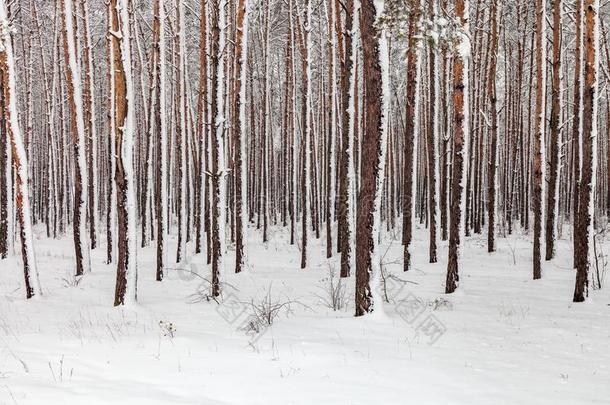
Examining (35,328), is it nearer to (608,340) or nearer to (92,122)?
(608,340)

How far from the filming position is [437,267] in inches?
504

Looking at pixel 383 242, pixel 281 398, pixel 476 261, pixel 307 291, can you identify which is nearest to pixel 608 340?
pixel 281 398

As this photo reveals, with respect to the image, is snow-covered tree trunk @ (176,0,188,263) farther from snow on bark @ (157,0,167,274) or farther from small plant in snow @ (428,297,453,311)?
small plant in snow @ (428,297,453,311)

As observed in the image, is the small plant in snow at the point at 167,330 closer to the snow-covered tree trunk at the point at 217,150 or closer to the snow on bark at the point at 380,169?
the snow on bark at the point at 380,169

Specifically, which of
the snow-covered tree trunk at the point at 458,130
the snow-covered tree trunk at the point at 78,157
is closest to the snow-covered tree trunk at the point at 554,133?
the snow-covered tree trunk at the point at 458,130

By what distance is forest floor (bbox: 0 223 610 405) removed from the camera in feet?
14.5

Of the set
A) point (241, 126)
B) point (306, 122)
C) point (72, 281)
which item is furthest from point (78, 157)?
point (306, 122)

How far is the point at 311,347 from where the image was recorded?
5816 millimetres

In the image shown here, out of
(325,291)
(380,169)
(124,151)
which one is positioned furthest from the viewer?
(325,291)

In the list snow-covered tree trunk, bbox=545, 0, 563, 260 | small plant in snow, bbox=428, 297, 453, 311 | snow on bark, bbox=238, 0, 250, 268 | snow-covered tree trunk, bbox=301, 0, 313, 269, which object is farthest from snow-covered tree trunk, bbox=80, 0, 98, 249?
snow-covered tree trunk, bbox=545, 0, 563, 260

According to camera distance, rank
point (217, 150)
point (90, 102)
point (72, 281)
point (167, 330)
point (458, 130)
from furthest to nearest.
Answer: point (90, 102) → point (72, 281) → point (217, 150) → point (458, 130) → point (167, 330)

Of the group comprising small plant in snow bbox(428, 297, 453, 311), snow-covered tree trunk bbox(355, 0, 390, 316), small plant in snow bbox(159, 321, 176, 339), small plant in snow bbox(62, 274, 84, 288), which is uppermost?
snow-covered tree trunk bbox(355, 0, 390, 316)

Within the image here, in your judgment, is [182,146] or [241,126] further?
[182,146]

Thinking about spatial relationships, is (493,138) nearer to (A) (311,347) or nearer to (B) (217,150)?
(B) (217,150)
